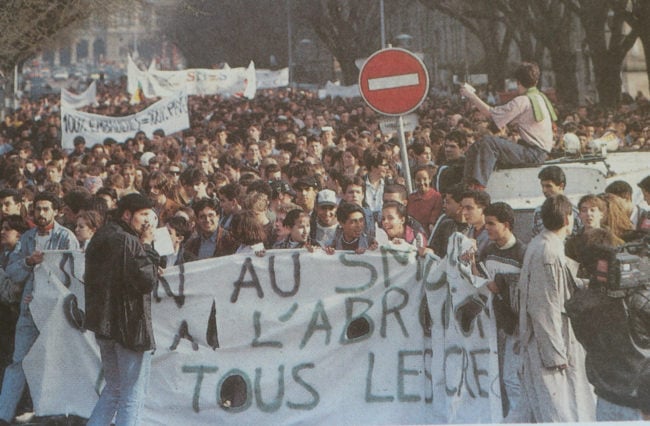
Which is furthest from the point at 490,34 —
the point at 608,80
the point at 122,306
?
the point at 122,306

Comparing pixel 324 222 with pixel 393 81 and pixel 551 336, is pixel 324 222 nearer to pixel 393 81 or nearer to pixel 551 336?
pixel 393 81

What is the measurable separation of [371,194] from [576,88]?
2064cm

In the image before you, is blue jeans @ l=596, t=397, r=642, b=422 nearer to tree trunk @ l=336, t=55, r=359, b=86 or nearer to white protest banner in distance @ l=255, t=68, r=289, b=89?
white protest banner in distance @ l=255, t=68, r=289, b=89

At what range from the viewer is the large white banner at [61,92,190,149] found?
2088cm

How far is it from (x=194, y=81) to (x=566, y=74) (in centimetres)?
972

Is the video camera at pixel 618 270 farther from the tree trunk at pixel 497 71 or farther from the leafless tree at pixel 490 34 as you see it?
the tree trunk at pixel 497 71

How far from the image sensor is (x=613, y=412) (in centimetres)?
627

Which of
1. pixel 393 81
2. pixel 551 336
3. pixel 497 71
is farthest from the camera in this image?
pixel 497 71

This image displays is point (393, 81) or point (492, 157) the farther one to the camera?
point (492, 157)

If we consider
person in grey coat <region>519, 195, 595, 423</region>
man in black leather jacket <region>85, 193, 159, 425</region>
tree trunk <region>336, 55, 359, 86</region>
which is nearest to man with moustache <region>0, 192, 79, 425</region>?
man in black leather jacket <region>85, 193, 159, 425</region>

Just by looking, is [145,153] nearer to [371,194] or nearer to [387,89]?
[371,194]

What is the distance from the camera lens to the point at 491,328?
7074 millimetres

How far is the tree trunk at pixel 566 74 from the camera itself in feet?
103

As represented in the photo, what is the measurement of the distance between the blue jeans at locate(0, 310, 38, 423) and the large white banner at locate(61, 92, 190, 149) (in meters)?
12.9
